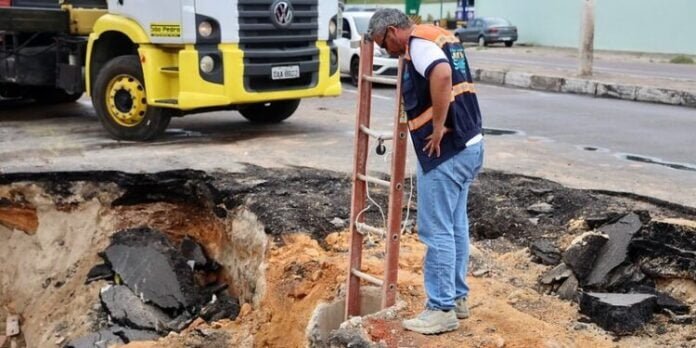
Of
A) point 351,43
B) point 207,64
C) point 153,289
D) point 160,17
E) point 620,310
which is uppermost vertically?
point 160,17

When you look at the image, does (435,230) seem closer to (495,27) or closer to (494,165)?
(494,165)

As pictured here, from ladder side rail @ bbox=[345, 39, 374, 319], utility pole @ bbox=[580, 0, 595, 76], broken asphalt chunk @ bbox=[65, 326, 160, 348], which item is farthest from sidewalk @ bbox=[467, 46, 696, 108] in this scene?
ladder side rail @ bbox=[345, 39, 374, 319]

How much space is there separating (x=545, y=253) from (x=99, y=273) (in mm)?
3665

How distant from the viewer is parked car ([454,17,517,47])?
117ft

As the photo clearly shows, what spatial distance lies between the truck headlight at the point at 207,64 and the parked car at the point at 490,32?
27.7 metres

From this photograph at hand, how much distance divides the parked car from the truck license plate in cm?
2685

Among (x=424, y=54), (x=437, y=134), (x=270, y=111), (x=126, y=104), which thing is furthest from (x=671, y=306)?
(x=270, y=111)

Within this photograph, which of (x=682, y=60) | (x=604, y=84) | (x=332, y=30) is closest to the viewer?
(x=332, y=30)

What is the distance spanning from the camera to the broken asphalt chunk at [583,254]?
512cm

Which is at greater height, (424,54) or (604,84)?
(424,54)

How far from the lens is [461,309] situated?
4496 mm

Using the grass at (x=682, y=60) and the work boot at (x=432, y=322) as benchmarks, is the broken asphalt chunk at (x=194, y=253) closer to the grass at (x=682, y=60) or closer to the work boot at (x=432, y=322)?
the work boot at (x=432, y=322)

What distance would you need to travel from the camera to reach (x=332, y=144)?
930 cm

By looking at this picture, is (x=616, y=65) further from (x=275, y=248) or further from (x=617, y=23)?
(x=275, y=248)
